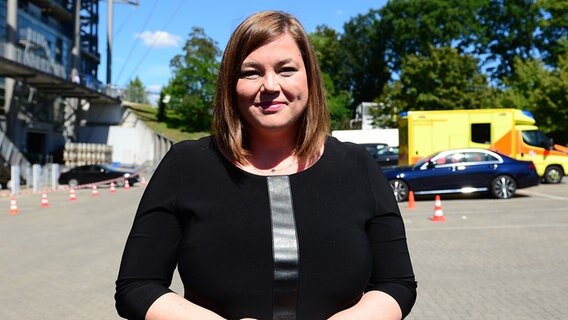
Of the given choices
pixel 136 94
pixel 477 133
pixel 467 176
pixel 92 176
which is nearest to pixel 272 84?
pixel 467 176

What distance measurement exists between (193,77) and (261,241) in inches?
2616

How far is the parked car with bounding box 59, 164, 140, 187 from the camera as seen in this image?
33125mm

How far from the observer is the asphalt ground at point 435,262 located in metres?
6.59

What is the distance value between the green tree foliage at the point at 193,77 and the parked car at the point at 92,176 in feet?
105

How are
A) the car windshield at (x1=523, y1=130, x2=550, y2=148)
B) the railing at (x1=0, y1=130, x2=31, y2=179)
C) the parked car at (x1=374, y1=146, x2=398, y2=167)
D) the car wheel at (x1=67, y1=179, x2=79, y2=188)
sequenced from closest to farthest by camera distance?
the car windshield at (x1=523, y1=130, x2=550, y2=148)
the railing at (x1=0, y1=130, x2=31, y2=179)
the car wheel at (x1=67, y1=179, x2=79, y2=188)
the parked car at (x1=374, y1=146, x2=398, y2=167)

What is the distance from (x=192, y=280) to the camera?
1.77 meters

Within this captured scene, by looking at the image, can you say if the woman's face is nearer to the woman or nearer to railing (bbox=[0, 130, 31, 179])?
the woman

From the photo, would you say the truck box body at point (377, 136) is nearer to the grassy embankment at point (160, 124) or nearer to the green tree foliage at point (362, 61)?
the grassy embankment at point (160, 124)

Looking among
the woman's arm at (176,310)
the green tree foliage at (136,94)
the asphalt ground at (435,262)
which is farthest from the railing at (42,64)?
the woman's arm at (176,310)

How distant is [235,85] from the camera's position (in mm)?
1910

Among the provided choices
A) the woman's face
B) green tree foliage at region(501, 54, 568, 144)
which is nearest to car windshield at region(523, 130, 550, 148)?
green tree foliage at region(501, 54, 568, 144)

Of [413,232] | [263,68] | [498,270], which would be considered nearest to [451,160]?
[413,232]

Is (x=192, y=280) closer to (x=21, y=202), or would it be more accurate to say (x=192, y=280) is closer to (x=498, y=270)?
(x=498, y=270)

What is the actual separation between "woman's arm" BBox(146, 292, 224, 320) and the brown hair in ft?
1.43
